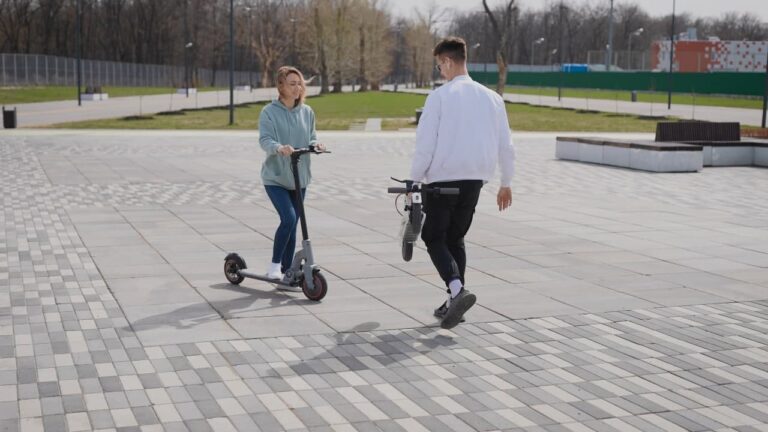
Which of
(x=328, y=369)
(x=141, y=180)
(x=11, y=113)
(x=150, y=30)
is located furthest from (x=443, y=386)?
(x=150, y=30)

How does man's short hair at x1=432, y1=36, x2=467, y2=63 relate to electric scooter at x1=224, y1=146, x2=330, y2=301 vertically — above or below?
above

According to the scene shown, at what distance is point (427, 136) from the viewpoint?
20.4 ft

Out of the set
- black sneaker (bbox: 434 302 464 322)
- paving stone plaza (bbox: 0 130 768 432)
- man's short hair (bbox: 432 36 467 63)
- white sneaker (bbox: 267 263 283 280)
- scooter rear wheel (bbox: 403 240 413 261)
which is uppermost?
man's short hair (bbox: 432 36 467 63)

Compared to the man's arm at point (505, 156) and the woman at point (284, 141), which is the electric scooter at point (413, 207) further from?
the woman at point (284, 141)

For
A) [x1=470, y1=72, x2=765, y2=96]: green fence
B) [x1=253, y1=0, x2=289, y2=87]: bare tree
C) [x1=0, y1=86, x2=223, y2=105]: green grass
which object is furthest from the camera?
[x1=253, y1=0, x2=289, y2=87]: bare tree

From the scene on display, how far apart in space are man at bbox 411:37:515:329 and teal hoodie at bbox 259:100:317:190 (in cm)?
125

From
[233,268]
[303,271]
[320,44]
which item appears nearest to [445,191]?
[303,271]

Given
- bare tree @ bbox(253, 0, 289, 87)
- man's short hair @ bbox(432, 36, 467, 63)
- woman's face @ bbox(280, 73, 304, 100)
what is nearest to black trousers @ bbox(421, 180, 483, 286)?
man's short hair @ bbox(432, 36, 467, 63)

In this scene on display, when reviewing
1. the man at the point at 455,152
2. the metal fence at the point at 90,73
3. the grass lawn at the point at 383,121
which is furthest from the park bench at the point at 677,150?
the metal fence at the point at 90,73

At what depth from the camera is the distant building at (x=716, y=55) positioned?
349ft

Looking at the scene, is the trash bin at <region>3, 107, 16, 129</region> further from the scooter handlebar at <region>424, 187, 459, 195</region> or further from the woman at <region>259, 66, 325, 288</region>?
the scooter handlebar at <region>424, 187, 459, 195</region>

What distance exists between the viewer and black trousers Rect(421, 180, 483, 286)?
630cm

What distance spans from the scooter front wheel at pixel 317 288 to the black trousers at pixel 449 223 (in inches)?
40.3

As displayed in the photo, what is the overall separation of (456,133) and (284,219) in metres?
1.76
